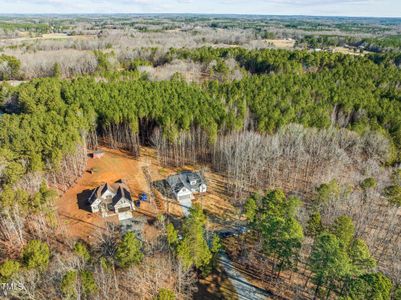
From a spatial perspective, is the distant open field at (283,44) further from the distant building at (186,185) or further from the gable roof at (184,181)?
the distant building at (186,185)

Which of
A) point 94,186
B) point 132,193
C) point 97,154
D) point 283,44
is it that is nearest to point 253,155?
point 132,193

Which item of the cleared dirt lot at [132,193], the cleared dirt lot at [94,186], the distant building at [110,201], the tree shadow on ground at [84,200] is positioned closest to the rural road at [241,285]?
the cleared dirt lot at [132,193]

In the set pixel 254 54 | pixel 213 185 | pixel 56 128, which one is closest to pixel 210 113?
pixel 213 185

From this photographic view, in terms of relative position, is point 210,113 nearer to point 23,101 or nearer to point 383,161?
point 383,161

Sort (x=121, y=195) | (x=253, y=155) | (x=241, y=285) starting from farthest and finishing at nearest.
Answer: (x=253, y=155) → (x=121, y=195) → (x=241, y=285)

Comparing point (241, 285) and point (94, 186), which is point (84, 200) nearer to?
point (94, 186)

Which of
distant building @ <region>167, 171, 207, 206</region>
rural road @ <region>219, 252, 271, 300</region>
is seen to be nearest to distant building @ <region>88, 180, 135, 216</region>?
distant building @ <region>167, 171, 207, 206</region>

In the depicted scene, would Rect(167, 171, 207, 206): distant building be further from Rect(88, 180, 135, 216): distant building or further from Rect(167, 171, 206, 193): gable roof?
Rect(88, 180, 135, 216): distant building
